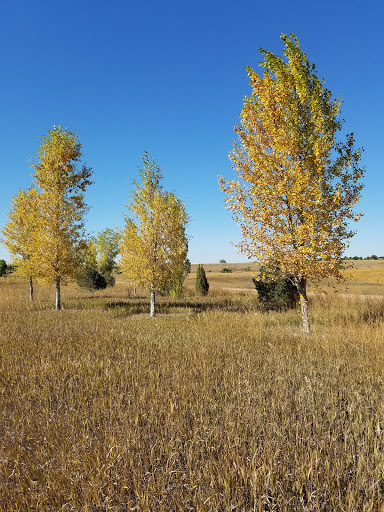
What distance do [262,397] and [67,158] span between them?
16.7m

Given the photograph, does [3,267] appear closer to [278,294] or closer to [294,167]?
Result: [278,294]

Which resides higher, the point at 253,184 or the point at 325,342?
the point at 253,184

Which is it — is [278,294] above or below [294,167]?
below

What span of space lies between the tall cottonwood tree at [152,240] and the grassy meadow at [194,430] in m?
8.17

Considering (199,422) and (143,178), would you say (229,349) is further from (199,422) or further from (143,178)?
(143,178)

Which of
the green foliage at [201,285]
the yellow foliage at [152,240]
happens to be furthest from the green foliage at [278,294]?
the green foliage at [201,285]

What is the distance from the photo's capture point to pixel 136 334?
8.37 meters

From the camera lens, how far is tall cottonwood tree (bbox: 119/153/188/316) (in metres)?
14.3

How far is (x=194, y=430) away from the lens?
9.24ft

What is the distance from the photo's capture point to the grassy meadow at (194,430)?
2.14m

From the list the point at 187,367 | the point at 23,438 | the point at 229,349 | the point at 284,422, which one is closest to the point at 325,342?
the point at 229,349

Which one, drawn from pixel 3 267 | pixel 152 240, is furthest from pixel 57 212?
pixel 3 267

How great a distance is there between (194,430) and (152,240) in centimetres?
1199

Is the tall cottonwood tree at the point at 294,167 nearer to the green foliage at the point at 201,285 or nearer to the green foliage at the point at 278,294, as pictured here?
the green foliage at the point at 278,294
